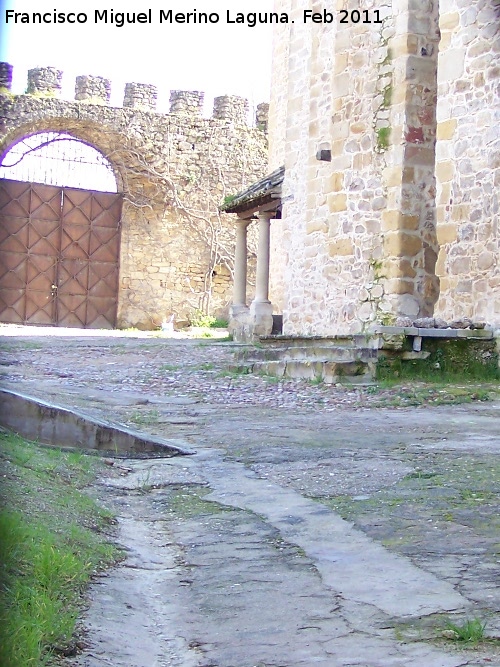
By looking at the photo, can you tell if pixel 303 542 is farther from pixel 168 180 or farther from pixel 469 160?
pixel 168 180

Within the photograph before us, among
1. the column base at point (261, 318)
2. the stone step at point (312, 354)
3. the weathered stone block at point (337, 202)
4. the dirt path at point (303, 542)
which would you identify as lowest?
the dirt path at point (303, 542)

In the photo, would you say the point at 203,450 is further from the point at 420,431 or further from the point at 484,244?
the point at 484,244

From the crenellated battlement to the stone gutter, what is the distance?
16399 mm

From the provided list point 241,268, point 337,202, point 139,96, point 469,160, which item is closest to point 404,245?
point 469,160

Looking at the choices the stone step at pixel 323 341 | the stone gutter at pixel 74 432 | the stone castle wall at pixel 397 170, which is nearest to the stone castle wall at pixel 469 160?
the stone castle wall at pixel 397 170

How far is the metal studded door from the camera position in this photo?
20.7 m

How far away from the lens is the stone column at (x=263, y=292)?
15.5m

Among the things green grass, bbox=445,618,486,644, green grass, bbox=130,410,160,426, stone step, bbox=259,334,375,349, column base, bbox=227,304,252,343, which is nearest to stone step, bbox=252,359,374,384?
stone step, bbox=259,334,375,349

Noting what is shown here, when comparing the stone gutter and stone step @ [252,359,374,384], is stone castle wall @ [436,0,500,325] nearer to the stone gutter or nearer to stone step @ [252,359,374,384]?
stone step @ [252,359,374,384]

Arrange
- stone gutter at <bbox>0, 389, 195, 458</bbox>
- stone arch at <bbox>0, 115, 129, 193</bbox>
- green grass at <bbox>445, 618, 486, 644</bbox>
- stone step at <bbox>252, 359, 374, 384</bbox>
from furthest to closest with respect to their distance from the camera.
→ stone arch at <bbox>0, 115, 129, 193</bbox>
stone step at <bbox>252, 359, 374, 384</bbox>
stone gutter at <bbox>0, 389, 195, 458</bbox>
green grass at <bbox>445, 618, 486, 644</bbox>

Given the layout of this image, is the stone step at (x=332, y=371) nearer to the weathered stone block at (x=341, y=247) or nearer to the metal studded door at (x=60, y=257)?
the weathered stone block at (x=341, y=247)

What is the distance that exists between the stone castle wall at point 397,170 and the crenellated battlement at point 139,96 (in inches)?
355

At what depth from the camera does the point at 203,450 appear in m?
4.96

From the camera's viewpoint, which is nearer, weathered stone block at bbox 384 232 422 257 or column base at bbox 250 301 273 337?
weathered stone block at bbox 384 232 422 257
